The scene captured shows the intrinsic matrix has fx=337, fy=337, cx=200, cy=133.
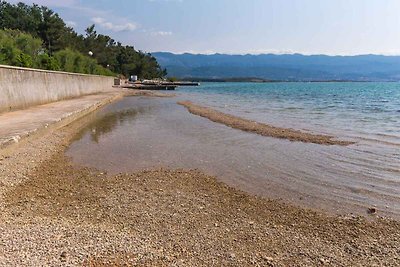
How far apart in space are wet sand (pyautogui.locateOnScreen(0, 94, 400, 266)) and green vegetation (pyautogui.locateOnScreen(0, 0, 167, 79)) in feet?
60.8

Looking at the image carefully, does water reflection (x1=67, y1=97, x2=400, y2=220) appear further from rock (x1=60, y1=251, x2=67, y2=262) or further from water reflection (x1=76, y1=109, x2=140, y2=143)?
rock (x1=60, y1=251, x2=67, y2=262)

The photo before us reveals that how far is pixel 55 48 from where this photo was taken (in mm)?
59312

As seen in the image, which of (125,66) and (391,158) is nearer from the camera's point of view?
(391,158)

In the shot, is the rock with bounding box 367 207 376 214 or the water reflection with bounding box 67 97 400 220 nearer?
the rock with bounding box 367 207 376 214

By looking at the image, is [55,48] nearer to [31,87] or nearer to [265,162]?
[31,87]

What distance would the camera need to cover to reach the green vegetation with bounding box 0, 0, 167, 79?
28897 millimetres

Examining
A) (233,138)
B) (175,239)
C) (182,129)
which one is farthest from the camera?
(182,129)

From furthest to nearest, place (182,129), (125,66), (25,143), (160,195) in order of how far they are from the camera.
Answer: (125,66) → (182,129) → (25,143) → (160,195)

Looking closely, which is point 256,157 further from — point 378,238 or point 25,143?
point 25,143

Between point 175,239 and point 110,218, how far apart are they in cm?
120

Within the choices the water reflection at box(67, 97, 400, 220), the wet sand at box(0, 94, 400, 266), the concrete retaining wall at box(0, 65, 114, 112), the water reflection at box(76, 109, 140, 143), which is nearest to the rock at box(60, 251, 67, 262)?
the wet sand at box(0, 94, 400, 266)

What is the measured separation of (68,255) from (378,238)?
409 cm

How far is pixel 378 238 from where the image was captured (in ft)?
15.5

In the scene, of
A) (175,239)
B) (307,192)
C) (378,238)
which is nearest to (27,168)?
(175,239)
